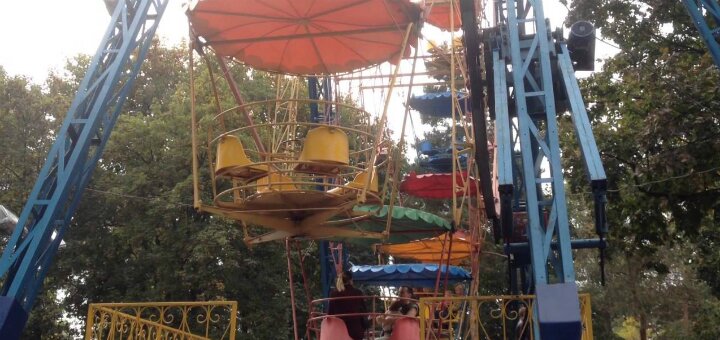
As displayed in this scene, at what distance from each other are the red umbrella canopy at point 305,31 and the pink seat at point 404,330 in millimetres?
2718

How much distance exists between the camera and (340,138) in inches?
246

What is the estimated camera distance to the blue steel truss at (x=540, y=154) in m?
5.45

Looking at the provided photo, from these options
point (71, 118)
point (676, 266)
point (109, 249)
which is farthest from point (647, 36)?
point (109, 249)

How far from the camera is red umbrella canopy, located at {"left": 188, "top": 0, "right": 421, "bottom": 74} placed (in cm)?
679

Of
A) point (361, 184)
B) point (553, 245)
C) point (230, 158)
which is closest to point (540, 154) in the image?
point (553, 245)

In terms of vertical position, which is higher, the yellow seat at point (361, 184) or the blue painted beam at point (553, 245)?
the yellow seat at point (361, 184)

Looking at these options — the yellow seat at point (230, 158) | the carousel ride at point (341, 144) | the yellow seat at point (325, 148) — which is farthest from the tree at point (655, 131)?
the yellow seat at point (230, 158)

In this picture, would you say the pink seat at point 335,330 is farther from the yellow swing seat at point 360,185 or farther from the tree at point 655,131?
the tree at point 655,131

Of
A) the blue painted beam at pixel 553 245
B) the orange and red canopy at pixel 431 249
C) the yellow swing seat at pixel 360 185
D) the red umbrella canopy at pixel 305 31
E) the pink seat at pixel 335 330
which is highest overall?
the red umbrella canopy at pixel 305 31

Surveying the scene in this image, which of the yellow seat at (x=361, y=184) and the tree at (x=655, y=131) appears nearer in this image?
the yellow seat at (x=361, y=184)

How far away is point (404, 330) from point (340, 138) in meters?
2.19

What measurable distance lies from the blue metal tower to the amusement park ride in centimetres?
1

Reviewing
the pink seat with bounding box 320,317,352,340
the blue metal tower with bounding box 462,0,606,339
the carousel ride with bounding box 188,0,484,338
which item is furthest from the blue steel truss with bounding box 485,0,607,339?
the pink seat with bounding box 320,317,352,340

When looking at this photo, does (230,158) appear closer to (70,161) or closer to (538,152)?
(70,161)
